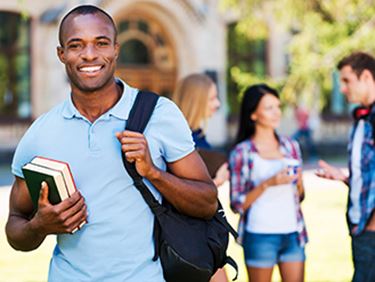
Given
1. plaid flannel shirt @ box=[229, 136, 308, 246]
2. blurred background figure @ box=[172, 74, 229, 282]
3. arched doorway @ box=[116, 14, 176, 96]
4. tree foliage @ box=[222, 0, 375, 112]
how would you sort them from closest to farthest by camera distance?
blurred background figure @ box=[172, 74, 229, 282]
plaid flannel shirt @ box=[229, 136, 308, 246]
tree foliage @ box=[222, 0, 375, 112]
arched doorway @ box=[116, 14, 176, 96]

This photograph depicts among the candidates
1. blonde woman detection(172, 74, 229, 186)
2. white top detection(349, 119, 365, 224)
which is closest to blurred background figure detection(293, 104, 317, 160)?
blonde woman detection(172, 74, 229, 186)

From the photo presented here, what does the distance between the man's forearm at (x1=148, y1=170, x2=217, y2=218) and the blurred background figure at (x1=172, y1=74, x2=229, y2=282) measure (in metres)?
1.92

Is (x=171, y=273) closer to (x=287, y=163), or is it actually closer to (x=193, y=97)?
(x=193, y=97)

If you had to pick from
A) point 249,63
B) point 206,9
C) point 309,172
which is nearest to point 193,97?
point 309,172

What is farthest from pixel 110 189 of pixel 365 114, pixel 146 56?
pixel 146 56

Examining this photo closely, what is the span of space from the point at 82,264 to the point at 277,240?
255cm

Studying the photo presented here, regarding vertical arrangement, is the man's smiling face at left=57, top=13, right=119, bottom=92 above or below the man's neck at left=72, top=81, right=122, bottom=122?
above

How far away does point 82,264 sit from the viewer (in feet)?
9.39

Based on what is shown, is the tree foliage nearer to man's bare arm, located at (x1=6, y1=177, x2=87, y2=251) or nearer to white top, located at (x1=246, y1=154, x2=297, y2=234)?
white top, located at (x1=246, y1=154, x2=297, y2=234)

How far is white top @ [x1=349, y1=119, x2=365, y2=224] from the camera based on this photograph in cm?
458

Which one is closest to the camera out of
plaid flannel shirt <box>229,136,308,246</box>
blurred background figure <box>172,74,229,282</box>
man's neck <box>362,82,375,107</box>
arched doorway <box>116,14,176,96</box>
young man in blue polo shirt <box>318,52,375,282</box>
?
young man in blue polo shirt <box>318,52,375,282</box>

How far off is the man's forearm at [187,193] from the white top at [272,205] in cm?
234

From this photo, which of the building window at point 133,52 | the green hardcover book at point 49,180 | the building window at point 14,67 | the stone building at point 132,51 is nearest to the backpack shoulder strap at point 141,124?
the green hardcover book at point 49,180

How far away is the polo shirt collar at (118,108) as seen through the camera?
9.48ft
